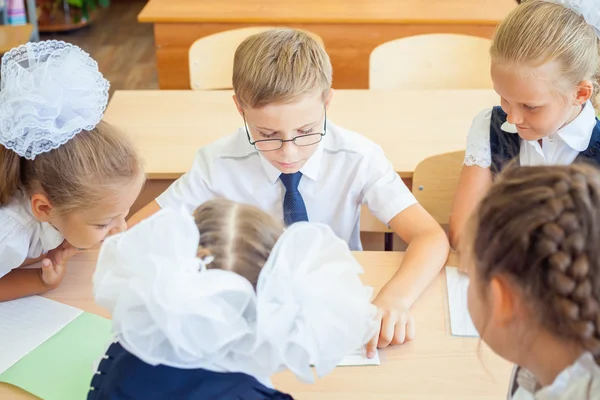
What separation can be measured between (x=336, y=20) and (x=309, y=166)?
1541 millimetres

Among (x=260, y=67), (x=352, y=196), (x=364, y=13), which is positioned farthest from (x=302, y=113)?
(x=364, y=13)

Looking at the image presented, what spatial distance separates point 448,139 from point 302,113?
29.5 inches

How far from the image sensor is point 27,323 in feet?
4.32

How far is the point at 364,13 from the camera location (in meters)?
3.03

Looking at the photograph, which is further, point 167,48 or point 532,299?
point 167,48

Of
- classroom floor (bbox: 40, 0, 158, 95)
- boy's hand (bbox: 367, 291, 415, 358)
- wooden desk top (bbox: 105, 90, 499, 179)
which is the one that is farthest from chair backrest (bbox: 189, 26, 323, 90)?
classroom floor (bbox: 40, 0, 158, 95)

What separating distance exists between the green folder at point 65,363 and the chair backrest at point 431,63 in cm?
144

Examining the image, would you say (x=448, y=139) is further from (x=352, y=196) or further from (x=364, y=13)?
(x=364, y=13)

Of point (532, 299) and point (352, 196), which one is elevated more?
point (532, 299)

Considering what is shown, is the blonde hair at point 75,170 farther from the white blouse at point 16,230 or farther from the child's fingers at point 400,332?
the child's fingers at point 400,332

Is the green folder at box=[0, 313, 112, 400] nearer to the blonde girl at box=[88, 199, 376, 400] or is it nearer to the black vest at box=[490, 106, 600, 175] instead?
the blonde girl at box=[88, 199, 376, 400]

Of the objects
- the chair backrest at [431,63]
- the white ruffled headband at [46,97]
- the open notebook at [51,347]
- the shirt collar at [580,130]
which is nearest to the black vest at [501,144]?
the shirt collar at [580,130]

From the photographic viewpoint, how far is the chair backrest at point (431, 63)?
239cm

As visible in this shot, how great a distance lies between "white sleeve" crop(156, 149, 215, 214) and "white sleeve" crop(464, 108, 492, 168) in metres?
0.63
